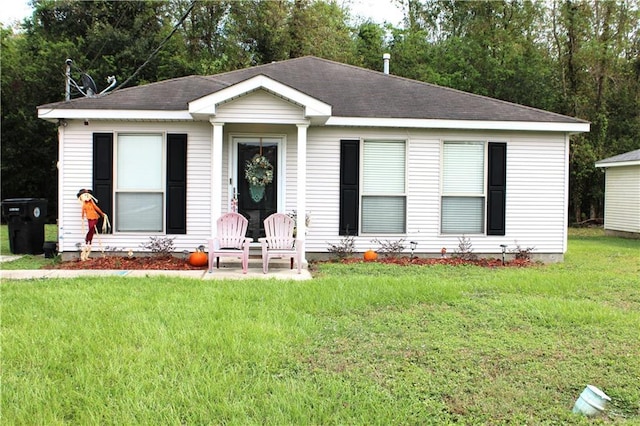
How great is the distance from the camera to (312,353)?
400cm

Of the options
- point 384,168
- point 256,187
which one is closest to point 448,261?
point 384,168

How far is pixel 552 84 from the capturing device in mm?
23516

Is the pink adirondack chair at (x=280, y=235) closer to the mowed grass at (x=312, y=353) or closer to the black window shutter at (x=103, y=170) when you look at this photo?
the mowed grass at (x=312, y=353)

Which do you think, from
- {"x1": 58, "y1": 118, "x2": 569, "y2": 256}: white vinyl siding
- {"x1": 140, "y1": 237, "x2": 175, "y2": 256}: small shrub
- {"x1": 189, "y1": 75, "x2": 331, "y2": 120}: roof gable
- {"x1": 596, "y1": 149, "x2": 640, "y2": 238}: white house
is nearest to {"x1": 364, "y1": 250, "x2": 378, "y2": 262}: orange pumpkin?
{"x1": 58, "y1": 118, "x2": 569, "y2": 256}: white vinyl siding

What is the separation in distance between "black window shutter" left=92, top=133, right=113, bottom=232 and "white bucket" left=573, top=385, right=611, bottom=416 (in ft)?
26.2

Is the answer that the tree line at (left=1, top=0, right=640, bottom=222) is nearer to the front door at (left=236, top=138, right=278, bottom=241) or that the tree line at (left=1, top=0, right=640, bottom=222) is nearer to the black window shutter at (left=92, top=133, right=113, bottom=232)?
the black window shutter at (left=92, top=133, right=113, bottom=232)

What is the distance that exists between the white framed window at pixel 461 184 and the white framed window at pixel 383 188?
0.79 m

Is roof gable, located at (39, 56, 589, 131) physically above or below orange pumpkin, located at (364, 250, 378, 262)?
above

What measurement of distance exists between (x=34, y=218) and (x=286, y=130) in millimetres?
5277

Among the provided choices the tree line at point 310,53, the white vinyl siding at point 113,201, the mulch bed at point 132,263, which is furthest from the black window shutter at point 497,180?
the tree line at point 310,53

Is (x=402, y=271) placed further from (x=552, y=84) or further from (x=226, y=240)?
(x=552, y=84)

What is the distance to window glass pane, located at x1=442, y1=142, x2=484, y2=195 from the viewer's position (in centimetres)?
961

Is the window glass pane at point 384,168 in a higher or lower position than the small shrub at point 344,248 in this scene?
higher

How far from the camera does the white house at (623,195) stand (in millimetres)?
15383
